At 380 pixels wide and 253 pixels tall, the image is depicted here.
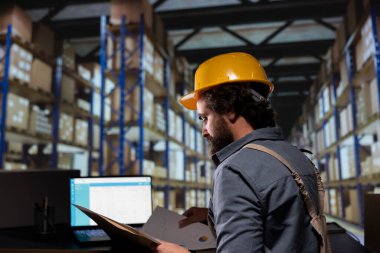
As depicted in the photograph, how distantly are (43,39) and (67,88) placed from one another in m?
1.13

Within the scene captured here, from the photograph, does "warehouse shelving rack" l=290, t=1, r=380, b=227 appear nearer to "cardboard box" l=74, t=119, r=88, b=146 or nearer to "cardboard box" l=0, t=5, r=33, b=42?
"cardboard box" l=74, t=119, r=88, b=146

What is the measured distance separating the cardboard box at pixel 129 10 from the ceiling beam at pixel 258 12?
1.29m

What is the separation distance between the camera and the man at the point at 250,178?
1020mm

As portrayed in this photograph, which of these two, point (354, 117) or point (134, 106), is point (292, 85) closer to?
point (354, 117)

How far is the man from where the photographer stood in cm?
102

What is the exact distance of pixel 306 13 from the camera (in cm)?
779

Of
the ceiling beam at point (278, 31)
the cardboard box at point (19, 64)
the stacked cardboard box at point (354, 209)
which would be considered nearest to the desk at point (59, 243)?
the cardboard box at point (19, 64)

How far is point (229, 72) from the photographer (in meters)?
1.36

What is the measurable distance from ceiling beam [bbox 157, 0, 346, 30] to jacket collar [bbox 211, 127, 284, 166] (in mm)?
6863

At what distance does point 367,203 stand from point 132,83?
18.8 ft

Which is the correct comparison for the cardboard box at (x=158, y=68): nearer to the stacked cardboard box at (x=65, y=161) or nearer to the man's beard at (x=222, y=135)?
the stacked cardboard box at (x=65, y=161)

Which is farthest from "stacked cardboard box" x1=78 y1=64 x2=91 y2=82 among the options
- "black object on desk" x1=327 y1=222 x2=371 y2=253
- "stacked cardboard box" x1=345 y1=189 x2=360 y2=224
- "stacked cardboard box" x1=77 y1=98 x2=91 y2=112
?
"black object on desk" x1=327 y1=222 x2=371 y2=253

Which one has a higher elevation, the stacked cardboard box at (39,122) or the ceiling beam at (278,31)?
the ceiling beam at (278,31)

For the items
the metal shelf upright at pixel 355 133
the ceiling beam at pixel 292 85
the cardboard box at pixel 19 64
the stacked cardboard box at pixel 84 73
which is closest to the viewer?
the cardboard box at pixel 19 64
